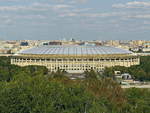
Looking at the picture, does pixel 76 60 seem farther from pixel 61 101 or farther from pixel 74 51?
pixel 61 101

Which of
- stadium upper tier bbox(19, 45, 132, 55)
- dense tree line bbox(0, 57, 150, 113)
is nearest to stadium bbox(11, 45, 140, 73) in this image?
stadium upper tier bbox(19, 45, 132, 55)

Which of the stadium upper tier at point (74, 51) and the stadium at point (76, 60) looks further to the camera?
the stadium upper tier at point (74, 51)

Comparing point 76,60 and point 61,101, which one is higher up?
point 61,101

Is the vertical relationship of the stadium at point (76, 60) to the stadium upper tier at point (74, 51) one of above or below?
below

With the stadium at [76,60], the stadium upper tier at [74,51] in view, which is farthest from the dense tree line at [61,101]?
the stadium upper tier at [74,51]

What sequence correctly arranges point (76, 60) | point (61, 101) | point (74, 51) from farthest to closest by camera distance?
point (74, 51) < point (76, 60) < point (61, 101)

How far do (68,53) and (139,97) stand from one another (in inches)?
1724

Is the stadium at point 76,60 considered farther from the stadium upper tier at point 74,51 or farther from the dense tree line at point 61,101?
the dense tree line at point 61,101

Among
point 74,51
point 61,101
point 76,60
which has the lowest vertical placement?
point 76,60

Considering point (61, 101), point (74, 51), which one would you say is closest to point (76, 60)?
point (74, 51)

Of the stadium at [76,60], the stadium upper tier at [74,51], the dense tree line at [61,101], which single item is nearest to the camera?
the dense tree line at [61,101]

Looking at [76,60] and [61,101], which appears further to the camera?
[76,60]

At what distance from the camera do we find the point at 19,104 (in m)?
24.4

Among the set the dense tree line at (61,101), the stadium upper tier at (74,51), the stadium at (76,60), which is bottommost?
the stadium at (76,60)
